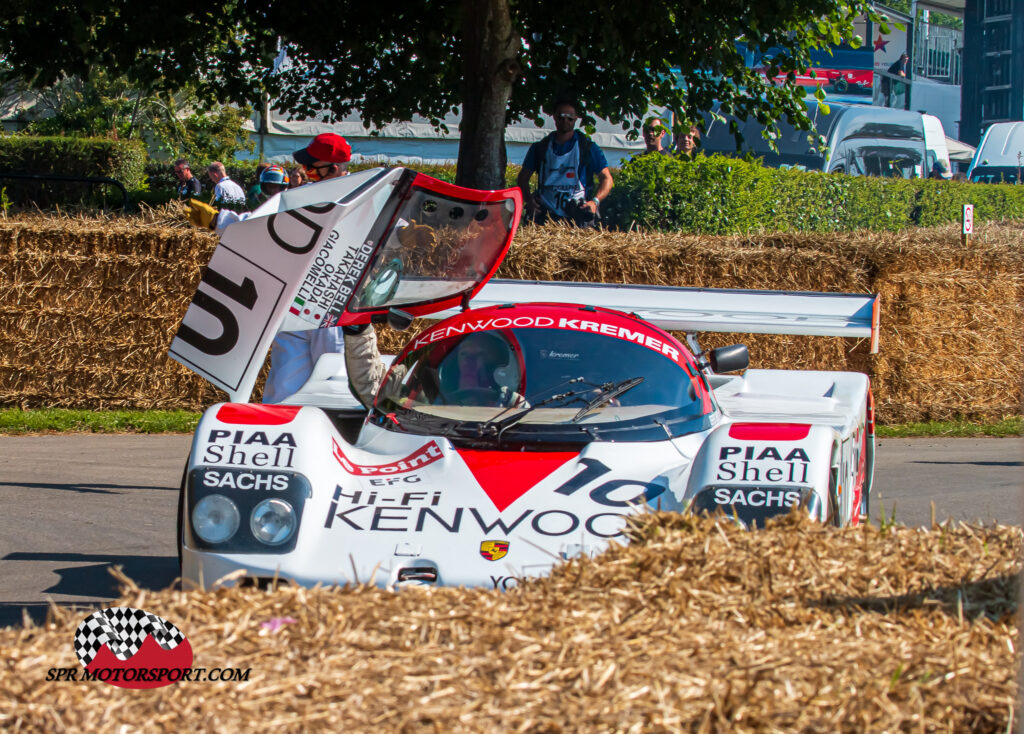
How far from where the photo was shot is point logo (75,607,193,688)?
8.88ft

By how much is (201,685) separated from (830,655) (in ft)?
4.56

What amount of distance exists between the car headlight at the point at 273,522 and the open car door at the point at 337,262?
1.05m

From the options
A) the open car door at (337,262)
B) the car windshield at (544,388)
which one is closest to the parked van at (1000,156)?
the open car door at (337,262)

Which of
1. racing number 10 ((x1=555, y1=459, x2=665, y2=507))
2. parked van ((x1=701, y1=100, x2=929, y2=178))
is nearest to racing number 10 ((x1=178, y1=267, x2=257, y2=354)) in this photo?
racing number 10 ((x1=555, y1=459, x2=665, y2=507))

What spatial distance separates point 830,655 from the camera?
107 inches

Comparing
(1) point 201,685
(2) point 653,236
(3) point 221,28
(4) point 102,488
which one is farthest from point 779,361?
(1) point 201,685

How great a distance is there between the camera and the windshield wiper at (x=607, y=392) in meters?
5.20

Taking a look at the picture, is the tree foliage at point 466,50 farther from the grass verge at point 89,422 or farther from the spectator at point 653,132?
the grass verge at point 89,422

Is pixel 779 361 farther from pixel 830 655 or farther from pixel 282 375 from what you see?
pixel 830 655

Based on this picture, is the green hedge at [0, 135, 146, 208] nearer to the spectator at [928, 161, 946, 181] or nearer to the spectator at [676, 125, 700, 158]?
the spectator at [676, 125, 700, 158]

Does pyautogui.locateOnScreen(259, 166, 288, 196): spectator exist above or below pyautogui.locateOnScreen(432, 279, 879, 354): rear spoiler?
above

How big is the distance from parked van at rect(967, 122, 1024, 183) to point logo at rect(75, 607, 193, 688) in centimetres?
3008

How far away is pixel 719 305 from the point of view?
6508mm

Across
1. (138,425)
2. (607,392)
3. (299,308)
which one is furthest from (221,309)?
(138,425)
